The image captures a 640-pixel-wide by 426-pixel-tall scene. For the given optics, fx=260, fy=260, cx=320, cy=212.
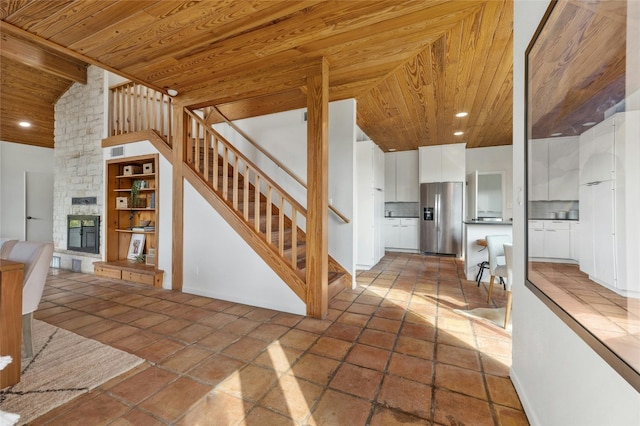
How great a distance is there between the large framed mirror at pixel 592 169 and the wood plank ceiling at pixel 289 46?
136cm

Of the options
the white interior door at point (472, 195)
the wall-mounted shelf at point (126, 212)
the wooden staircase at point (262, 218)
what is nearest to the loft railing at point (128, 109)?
the wall-mounted shelf at point (126, 212)

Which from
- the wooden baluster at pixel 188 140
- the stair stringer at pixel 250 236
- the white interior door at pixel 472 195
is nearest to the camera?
the stair stringer at pixel 250 236

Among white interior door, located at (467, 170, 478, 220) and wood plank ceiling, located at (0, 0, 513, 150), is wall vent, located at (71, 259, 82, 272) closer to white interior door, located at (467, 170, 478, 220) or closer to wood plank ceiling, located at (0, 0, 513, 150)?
wood plank ceiling, located at (0, 0, 513, 150)

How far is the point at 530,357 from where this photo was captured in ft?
4.72

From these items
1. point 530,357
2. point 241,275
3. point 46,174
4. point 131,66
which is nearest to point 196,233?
point 241,275

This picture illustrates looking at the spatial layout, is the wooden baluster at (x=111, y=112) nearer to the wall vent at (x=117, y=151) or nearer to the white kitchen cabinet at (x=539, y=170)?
the wall vent at (x=117, y=151)

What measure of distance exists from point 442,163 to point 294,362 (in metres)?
5.92

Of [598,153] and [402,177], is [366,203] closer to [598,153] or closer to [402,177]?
[402,177]

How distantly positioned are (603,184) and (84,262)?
654cm

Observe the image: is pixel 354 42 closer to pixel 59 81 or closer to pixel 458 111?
pixel 458 111

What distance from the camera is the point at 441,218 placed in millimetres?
6254

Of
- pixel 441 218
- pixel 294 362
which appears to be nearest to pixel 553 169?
pixel 294 362

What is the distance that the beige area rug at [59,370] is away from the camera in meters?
1.51

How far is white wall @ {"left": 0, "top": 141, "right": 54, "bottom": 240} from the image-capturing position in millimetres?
6008
